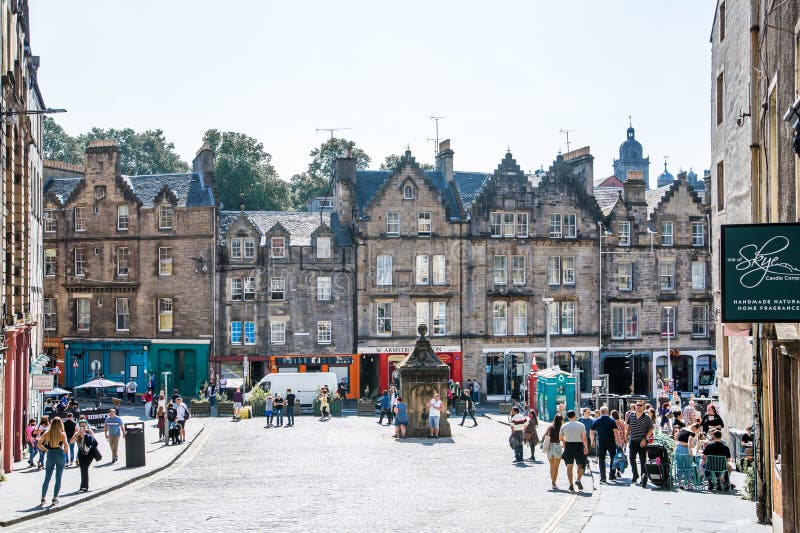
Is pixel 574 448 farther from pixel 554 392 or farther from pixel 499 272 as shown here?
pixel 499 272

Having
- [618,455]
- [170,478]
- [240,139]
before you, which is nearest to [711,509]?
[618,455]

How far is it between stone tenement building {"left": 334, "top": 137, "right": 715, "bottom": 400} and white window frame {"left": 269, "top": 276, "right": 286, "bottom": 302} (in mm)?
4006

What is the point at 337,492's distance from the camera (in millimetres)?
23672

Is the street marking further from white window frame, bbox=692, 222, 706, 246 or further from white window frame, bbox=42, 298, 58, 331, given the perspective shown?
white window frame, bbox=42, 298, 58, 331

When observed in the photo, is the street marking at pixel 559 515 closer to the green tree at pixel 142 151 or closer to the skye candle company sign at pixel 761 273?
the skye candle company sign at pixel 761 273

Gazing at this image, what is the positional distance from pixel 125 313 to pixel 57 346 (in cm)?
420

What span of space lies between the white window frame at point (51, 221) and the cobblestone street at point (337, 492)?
1086 inches

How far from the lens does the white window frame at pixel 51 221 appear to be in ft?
195

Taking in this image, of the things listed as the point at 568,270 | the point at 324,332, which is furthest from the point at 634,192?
the point at 324,332

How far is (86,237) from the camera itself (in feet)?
195

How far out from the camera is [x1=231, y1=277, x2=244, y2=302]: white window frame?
5806cm

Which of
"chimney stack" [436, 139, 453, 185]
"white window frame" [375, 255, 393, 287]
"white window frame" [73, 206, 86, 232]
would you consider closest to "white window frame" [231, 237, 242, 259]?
"white window frame" [375, 255, 393, 287]

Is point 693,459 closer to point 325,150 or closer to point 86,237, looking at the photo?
point 86,237

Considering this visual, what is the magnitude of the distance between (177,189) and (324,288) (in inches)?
383
